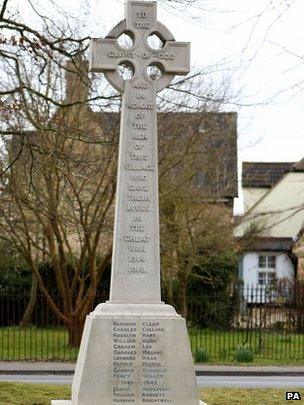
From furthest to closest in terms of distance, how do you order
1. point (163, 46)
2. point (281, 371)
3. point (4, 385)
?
point (281, 371) → point (4, 385) → point (163, 46)

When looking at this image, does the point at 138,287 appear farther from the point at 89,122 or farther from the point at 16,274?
the point at 16,274

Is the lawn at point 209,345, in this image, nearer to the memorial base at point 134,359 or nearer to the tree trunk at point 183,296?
the tree trunk at point 183,296

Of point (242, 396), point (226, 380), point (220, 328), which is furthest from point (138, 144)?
point (220, 328)

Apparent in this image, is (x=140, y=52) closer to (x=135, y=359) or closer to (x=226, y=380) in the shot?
(x=135, y=359)

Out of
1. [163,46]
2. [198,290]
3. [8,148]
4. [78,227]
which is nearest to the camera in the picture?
[163,46]

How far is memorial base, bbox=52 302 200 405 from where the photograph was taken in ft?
37.7

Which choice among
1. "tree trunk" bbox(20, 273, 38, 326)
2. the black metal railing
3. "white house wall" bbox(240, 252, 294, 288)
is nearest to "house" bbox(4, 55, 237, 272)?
"tree trunk" bbox(20, 273, 38, 326)

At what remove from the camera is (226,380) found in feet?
66.0

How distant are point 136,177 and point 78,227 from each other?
14378 mm

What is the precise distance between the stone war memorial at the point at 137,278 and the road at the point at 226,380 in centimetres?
673

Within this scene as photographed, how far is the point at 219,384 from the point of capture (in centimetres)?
1841

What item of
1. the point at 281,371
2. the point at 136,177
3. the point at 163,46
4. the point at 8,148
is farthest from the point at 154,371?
the point at 8,148

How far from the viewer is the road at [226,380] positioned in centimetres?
1872

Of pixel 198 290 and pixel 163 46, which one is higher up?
pixel 163 46
